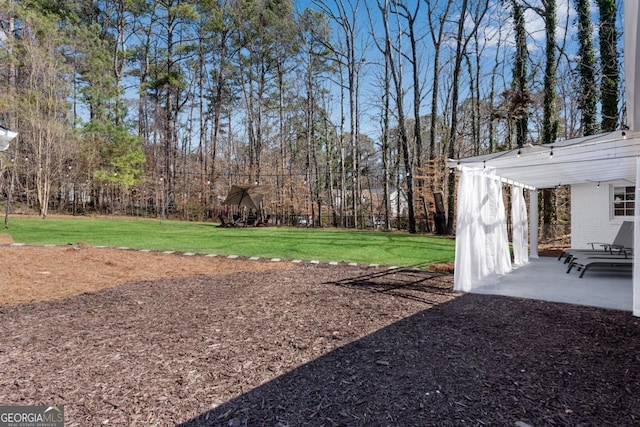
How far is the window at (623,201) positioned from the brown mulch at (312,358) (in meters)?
6.88

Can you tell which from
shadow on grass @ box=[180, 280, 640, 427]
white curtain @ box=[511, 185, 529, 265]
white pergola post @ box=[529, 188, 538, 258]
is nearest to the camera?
shadow on grass @ box=[180, 280, 640, 427]

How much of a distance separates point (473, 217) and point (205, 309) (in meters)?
3.94

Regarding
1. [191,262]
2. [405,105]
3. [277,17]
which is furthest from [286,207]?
[191,262]

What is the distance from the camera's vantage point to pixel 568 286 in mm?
4863

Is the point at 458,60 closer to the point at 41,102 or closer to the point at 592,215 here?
the point at 592,215

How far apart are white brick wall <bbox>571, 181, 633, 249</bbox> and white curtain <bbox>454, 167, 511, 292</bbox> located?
213 inches

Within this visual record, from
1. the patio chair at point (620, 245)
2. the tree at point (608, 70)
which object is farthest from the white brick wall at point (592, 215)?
the tree at point (608, 70)

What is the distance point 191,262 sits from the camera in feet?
21.4

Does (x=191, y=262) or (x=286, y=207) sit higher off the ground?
(x=286, y=207)

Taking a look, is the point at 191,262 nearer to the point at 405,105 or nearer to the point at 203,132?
the point at 405,105

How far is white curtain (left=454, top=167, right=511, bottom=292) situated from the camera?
466 cm

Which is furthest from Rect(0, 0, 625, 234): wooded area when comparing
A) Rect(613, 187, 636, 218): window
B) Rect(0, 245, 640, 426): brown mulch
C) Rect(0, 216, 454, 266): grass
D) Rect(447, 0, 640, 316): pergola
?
Rect(0, 245, 640, 426): brown mulch

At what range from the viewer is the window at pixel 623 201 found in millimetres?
8172

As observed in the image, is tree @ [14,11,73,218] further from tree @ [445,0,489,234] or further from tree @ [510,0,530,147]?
tree @ [510,0,530,147]
